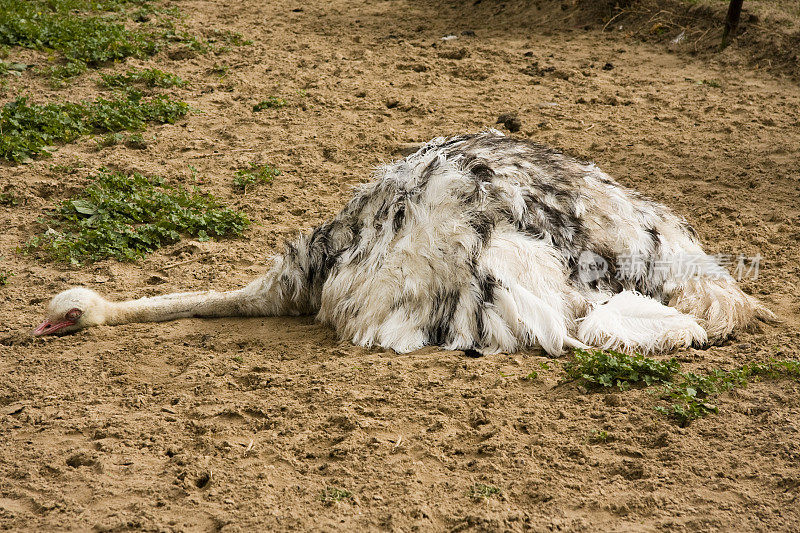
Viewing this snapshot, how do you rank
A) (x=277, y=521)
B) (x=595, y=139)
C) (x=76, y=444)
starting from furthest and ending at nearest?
(x=595, y=139)
(x=76, y=444)
(x=277, y=521)

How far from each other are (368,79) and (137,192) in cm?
283

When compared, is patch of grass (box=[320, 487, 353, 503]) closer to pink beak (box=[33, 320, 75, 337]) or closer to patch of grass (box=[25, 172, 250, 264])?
pink beak (box=[33, 320, 75, 337])

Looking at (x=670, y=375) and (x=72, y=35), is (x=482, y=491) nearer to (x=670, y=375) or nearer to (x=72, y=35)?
(x=670, y=375)

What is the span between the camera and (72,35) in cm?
813

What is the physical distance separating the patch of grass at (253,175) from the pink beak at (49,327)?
1.92 metres

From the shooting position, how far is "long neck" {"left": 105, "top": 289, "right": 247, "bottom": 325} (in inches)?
178

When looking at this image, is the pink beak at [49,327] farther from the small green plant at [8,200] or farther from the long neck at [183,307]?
the small green plant at [8,200]

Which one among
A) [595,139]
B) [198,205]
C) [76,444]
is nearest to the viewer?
[76,444]

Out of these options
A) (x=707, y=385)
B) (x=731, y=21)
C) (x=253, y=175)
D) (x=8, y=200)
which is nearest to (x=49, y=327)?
(x=8, y=200)

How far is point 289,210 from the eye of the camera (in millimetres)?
5684

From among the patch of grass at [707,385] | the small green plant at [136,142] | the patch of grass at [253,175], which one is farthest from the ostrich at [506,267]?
the small green plant at [136,142]

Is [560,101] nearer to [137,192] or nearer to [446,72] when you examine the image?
[446,72]

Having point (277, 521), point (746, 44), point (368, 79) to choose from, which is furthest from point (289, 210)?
point (746, 44)

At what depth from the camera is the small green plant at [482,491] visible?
2.93 metres
